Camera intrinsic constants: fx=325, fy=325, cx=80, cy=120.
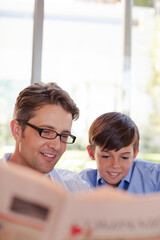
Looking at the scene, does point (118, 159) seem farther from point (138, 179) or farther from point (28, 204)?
point (28, 204)

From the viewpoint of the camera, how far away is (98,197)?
64 centimetres

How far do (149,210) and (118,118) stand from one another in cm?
142

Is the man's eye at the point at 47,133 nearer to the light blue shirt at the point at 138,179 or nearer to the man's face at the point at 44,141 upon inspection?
the man's face at the point at 44,141

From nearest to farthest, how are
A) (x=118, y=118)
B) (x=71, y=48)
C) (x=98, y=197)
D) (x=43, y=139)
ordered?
(x=98, y=197) → (x=43, y=139) → (x=118, y=118) → (x=71, y=48)

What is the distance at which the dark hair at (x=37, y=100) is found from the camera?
61.3 inches

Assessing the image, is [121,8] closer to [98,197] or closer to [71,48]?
[71,48]

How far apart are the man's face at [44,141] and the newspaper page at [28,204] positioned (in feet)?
2.75

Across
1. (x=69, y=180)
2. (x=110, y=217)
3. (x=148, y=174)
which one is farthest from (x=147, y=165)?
(x=110, y=217)

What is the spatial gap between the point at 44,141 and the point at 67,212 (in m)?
0.92

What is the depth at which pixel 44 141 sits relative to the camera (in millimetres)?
1534

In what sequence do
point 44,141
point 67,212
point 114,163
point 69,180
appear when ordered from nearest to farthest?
point 67,212 → point 44,141 → point 69,180 → point 114,163

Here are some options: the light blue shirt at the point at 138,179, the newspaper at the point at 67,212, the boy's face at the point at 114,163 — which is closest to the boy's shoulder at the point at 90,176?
the light blue shirt at the point at 138,179

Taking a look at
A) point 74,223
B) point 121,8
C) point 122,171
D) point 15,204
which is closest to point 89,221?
point 74,223

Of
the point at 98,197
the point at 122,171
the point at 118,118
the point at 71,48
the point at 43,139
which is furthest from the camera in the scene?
the point at 71,48
